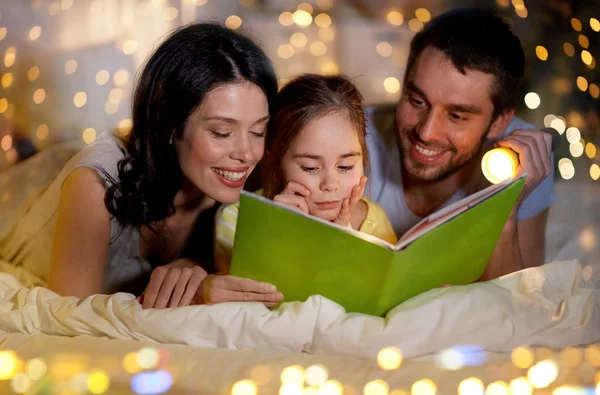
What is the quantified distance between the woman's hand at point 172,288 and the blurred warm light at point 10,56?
2.35 ft

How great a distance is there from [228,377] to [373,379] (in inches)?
7.3

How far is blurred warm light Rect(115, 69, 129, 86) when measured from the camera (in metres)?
1.48

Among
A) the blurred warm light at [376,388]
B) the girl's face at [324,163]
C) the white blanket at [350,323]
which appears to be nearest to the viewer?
the blurred warm light at [376,388]

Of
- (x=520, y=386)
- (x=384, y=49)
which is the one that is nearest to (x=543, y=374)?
(x=520, y=386)

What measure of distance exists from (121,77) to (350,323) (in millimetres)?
804

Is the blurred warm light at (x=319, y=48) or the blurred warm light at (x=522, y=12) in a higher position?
the blurred warm light at (x=522, y=12)

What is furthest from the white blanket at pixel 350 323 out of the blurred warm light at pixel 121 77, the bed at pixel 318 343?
the blurred warm light at pixel 121 77

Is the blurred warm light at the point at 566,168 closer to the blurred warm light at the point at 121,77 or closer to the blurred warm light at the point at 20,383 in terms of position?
the blurred warm light at the point at 121,77

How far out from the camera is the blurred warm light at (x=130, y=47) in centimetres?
146

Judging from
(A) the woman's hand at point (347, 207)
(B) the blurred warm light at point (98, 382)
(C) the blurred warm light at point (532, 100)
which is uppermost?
(C) the blurred warm light at point (532, 100)

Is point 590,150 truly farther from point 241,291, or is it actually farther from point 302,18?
point 241,291

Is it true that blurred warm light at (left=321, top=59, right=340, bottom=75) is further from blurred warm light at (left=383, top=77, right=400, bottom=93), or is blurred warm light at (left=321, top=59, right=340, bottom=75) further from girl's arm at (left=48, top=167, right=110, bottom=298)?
girl's arm at (left=48, top=167, right=110, bottom=298)

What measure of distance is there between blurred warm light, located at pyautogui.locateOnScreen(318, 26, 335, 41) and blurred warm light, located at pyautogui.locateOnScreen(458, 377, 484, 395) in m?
0.90

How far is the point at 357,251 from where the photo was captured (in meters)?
0.96
